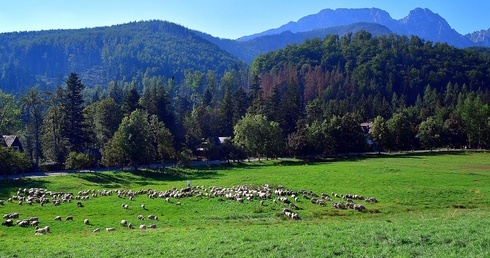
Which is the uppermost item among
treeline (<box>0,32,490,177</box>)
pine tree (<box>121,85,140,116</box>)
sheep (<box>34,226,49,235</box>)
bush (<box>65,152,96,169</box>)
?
pine tree (<box>121,85,140,116</box>)

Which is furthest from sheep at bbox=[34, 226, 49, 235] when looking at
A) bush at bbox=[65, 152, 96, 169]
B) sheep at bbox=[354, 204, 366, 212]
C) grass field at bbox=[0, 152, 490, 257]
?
bush at bbox=[65, 152, 96, 169]

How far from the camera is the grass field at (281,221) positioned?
20.5m

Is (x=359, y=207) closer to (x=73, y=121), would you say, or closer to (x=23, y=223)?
(x=23, y=223)

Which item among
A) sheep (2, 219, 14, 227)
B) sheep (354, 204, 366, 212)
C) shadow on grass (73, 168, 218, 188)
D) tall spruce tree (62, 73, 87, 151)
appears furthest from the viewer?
tall spruce tree (62, 73, 87, 151)

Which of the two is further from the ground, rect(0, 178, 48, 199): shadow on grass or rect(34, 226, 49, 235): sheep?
rect(0, 178, 48, 199): shadow on grass

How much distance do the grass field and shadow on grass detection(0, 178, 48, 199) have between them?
12 centimetres

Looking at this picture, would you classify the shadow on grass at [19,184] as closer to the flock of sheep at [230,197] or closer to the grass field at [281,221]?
the grass field at [281,221]

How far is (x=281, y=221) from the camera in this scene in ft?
107

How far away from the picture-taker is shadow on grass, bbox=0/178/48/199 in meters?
51.0

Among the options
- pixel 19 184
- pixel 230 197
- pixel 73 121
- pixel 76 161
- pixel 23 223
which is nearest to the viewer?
pixel 23 223

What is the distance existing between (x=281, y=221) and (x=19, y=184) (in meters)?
40.8

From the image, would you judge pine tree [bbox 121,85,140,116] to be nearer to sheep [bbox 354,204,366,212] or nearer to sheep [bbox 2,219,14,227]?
sheep [bbox 2,219,14,227]

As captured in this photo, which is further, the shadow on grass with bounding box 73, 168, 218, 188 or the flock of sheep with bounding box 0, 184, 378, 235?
the shadow on grass with bounding box 73, 168, 218, 188

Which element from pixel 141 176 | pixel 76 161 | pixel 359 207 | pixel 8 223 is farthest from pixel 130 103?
pixel 359 207
